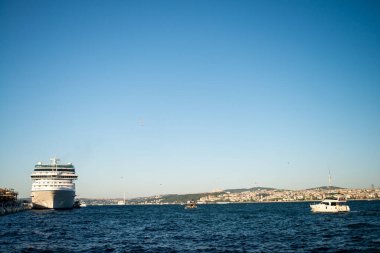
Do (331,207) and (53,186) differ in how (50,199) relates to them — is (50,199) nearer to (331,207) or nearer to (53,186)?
(53,186)

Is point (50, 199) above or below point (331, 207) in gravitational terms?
above

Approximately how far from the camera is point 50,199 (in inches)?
4377

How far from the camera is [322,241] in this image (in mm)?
36594

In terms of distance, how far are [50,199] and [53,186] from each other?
4.32m

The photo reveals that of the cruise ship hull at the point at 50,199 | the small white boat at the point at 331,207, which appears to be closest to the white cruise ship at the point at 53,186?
the cruise ship hull at the point at 50,199

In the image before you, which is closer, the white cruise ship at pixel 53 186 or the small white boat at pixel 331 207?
the small white boat at pixel 331 207

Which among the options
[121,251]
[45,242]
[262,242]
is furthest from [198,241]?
[45,242]

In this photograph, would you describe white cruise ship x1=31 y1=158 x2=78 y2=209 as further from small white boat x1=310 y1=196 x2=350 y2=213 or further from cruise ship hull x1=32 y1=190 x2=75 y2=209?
small white boat x1=310 y1=196 x2=350 y2=213

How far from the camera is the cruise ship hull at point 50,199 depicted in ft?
364

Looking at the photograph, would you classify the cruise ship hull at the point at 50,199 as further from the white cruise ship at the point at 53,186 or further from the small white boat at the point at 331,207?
the small white boat at the point at 331,207

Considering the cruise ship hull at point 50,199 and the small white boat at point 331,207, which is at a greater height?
the cruise ship hull at point 50,199

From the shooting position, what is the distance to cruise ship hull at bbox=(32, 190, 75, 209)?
110875mm

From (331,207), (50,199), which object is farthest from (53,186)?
(331,207)

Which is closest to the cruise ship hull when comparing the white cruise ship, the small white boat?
the white cruise ship
